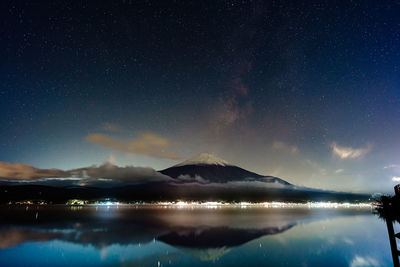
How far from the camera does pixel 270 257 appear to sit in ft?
80.8

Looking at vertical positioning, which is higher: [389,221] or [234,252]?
[389,221]

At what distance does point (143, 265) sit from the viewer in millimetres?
21016

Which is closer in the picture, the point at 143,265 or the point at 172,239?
the point at 143,265

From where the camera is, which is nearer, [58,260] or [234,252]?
[58,260]

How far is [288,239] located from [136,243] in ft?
62.7

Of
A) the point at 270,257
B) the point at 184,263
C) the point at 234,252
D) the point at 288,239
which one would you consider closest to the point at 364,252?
the point at 288,239

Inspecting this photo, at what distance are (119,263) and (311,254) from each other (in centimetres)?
1802

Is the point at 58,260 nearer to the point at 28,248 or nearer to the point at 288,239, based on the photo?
the point at 28,248

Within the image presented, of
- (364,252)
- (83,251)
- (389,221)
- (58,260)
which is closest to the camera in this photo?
(389,221)

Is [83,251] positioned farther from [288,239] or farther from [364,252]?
[364,252]

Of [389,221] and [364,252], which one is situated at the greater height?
[389,221]

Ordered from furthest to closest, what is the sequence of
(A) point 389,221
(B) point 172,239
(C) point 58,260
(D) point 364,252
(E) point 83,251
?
(B) point 172,239 → (D) point 364,252 → (E) point 83,251 → (C) point 58,260 → (A) point 389,221

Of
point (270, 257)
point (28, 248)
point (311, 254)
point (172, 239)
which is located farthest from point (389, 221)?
point (28, 248)

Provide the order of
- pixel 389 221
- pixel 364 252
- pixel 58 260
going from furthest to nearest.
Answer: pixel 364 252 < pixel 58 260 < pixel 389 221
